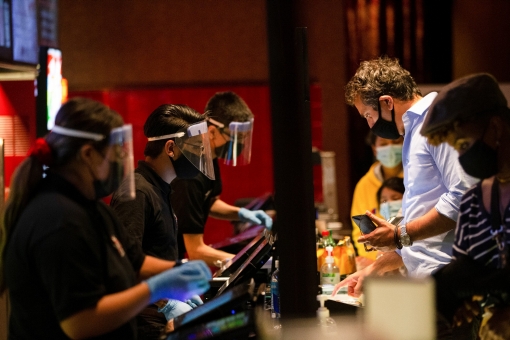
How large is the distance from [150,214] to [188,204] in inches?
50.1

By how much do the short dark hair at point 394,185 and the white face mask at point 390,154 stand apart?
1.04 feet

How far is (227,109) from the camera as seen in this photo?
4.25 metres

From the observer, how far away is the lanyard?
1.96m

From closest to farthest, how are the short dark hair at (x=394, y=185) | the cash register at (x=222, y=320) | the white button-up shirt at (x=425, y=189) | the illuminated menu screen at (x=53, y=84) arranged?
the cash register at (x=222, y=320), the white button-up shirt at (x=425, y=189), the illuminated menu screen at (x=53, y=84), the short dark hair at (x=394, y=185)

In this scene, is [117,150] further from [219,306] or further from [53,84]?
[53,84]

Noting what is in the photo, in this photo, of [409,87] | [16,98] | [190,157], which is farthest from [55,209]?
[16,98]

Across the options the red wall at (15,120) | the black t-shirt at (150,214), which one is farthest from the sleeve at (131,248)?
the red wall at (15,120)

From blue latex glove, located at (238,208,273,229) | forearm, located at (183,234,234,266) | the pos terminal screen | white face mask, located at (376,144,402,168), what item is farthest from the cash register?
white face mask, located at (376,144,402,168)

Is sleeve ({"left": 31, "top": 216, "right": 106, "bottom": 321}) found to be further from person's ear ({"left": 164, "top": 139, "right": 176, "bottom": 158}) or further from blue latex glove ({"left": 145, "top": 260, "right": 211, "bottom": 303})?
person's ear ({"left": 164, "top": 139, "right": 176, "bottom": 158})

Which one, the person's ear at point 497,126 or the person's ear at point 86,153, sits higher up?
the person's ear at point 497,126

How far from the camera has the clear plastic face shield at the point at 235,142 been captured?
4.25m

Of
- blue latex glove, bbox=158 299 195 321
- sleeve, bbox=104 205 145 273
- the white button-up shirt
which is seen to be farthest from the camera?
blue latex glove, bbox=158 299 195 321

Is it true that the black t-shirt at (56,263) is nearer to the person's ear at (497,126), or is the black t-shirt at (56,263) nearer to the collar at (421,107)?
the person's ear at (497,126)

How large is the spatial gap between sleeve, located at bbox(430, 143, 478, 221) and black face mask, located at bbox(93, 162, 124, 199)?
3.61ft
